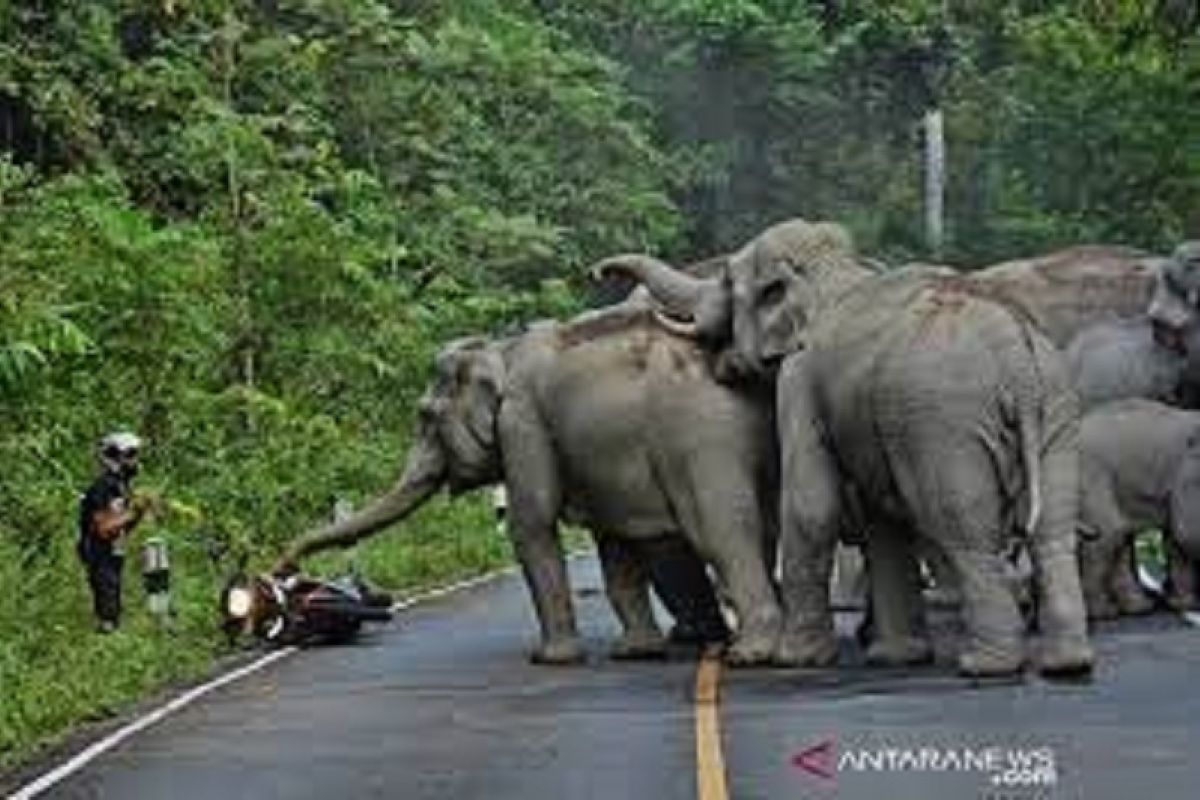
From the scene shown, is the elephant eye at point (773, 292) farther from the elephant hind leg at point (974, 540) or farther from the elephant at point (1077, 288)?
the elephant at point (1077, 288)

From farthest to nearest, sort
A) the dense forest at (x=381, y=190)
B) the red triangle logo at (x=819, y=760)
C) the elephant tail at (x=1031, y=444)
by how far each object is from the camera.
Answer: the dense forest at (x=381, y=190), the elephant tail at (x=1031, y=444), the red triangle logo at (x=819, y=760)

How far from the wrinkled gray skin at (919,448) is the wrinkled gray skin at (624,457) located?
0.48 m

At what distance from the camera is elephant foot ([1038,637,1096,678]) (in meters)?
17.1

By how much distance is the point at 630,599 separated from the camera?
2095 cm

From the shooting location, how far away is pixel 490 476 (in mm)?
22547

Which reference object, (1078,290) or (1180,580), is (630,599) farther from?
(1078,290)

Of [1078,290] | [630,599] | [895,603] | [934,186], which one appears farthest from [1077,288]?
[934,186]

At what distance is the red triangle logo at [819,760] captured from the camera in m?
13.6

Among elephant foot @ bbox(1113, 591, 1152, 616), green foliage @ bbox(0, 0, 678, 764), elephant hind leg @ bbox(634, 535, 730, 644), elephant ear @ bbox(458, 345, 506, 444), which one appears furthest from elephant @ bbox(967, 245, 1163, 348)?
green foliage @ bbox(0, 0, 678, 764)

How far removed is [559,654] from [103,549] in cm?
360

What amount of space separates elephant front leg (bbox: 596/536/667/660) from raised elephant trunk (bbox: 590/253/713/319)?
5.75ft

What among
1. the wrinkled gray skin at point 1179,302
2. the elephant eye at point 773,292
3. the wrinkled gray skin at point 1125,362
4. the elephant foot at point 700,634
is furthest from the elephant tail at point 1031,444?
the wrinkled gray skin at point 1125,362

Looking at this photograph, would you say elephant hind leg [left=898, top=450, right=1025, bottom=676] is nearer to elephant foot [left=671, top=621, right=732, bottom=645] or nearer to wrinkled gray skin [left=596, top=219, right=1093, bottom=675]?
wrinkled gray skin [left=596, top=219, right=1093, bottom=675]

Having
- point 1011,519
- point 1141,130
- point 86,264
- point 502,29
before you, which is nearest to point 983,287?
point 1011,519
